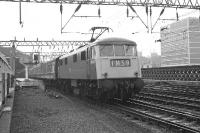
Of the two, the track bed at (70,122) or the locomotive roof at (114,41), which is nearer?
the track bed at (70,122)

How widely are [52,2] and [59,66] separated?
7.18m

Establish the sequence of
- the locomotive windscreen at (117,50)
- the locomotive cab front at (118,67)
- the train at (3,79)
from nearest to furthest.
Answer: the train at (3,79) → the locomotive cab front at (118,67) → the locomotive windscreen at (117,50)

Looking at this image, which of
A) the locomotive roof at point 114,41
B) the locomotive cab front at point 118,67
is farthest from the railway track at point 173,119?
the locomotive roof at point 114,41

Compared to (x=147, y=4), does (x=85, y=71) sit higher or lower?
lower

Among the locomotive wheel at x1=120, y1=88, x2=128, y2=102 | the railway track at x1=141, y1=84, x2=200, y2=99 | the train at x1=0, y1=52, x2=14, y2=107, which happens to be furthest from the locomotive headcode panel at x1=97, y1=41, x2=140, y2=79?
the railway track at x1=141, y1=84, x2=200, y2=99

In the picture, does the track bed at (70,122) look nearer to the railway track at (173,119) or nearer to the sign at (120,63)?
the railway track at (173,119)

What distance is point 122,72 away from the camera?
13.3 m

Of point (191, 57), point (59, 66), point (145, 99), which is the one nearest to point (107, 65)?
point (145, 99)

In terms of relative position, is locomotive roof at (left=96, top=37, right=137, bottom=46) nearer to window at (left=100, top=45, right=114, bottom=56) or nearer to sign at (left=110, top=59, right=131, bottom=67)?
window at (left=100, top=45, right=114, bottom=56)

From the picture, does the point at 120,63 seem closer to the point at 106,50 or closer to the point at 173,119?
the point at 106,50

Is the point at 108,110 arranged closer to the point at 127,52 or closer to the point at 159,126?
the point at 127,52

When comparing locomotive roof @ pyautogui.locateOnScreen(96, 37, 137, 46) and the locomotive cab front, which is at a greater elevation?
locomotive roof @ pyautogui.locateOnScreen(96, 37, 137, 46)

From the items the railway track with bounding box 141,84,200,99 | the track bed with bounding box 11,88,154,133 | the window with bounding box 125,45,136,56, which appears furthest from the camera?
the railway track with bounding box 141,84,200,99

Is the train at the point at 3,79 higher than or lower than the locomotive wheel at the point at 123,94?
higher
